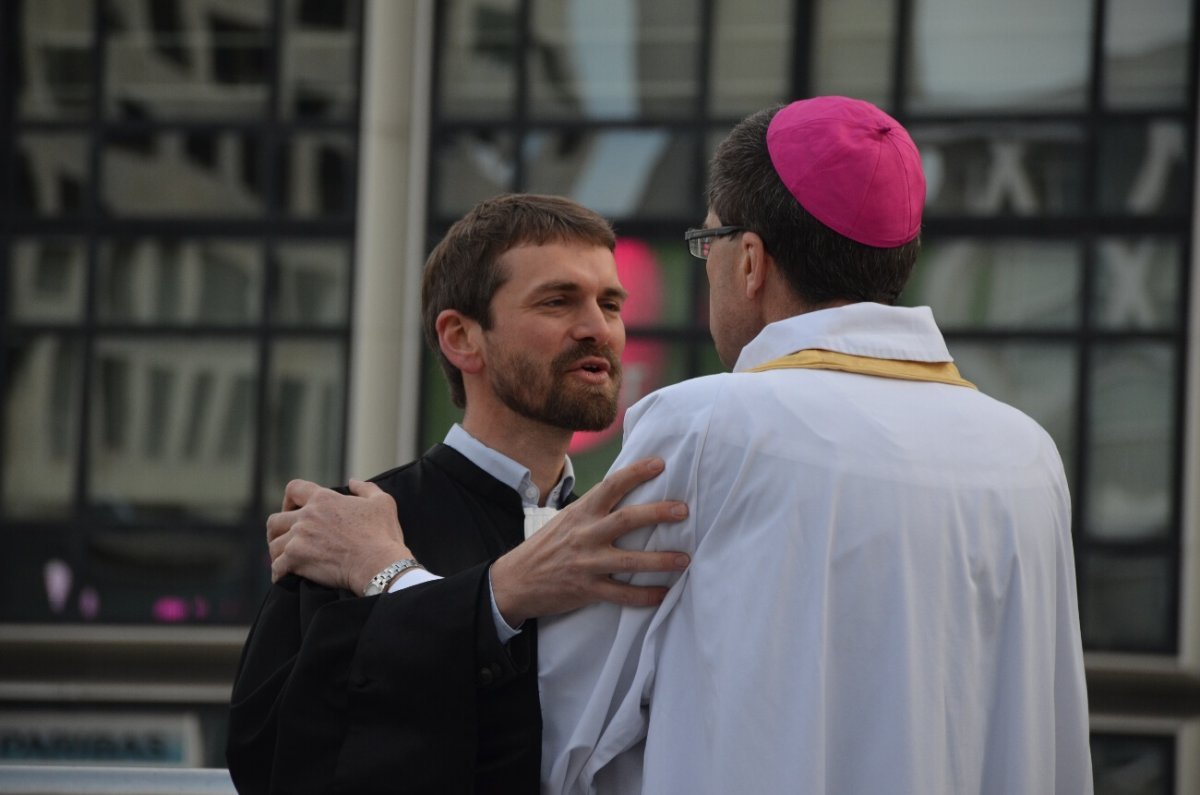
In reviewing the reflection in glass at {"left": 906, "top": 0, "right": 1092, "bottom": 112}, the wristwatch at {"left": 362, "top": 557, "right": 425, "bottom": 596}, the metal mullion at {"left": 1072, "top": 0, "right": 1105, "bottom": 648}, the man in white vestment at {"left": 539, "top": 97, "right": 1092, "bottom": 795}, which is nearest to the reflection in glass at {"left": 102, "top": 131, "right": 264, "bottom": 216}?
the reflection in glass at {"left": 906, "top": 0, "right": 1092, "bottom": 112}

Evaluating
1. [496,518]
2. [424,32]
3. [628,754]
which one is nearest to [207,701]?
[424,32]

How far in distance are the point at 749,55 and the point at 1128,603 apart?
451 cm

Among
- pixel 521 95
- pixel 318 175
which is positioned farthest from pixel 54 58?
pixel 521 95

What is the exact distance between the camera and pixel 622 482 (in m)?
2.05

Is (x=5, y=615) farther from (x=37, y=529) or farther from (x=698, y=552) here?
(x=698, y=552)

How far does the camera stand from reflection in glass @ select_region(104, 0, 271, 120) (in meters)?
10.5

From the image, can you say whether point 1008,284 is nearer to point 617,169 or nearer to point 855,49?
point 855,49

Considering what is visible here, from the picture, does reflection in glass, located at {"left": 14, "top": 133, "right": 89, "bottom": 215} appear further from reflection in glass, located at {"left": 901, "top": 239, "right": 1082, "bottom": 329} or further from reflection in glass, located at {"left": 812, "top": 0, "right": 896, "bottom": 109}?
reflection in glass, located at {"left": 901, "top": 239, "right": 1082, "bottom": 329}

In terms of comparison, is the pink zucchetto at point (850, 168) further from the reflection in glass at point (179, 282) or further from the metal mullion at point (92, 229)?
the metal mullion at point (92, 229)

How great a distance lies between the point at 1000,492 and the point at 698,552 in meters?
0.45

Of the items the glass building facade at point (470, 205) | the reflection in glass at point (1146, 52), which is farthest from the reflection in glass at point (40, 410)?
the reflection in glass at point (1146, 52)

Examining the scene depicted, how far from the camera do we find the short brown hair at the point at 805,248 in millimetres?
2119

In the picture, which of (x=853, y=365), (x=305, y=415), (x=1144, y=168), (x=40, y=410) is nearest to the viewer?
(x=853, y=365)

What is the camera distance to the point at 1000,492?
205cm
